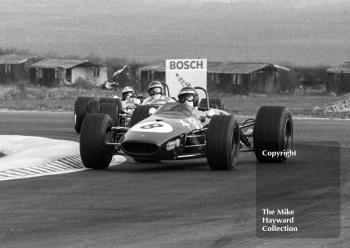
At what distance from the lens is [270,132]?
772 inches

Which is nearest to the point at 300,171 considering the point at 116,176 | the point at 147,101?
the point at 116,176

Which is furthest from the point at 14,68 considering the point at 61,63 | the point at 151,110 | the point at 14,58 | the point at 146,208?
the point at 146,208

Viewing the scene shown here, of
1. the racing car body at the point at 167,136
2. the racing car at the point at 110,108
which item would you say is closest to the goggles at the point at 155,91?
the racing car at the point at 110,108

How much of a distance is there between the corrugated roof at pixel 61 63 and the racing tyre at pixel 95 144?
79903mm

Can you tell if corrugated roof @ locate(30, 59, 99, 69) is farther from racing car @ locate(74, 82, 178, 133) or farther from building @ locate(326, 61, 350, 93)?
racing car @ locate(74, 82, 178, 133)

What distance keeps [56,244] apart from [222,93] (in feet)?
265

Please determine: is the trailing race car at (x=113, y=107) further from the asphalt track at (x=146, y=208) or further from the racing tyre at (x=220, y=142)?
the racing tyre at (x=220, y=142)

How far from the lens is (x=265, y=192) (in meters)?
15.1

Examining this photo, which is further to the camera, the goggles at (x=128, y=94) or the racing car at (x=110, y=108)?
the goggles at (x=128, y=94)

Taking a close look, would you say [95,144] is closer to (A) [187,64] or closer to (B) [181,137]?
(B) [181,137]

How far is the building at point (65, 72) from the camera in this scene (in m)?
98.2

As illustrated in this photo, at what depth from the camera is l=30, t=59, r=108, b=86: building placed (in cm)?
9825

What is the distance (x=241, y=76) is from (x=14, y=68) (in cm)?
2221

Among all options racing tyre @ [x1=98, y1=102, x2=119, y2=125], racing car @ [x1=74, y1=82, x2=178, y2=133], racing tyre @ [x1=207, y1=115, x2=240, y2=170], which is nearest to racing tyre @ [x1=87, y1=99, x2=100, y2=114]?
racing car @ [x1=74, y1=82, x2=178, y2=133]
